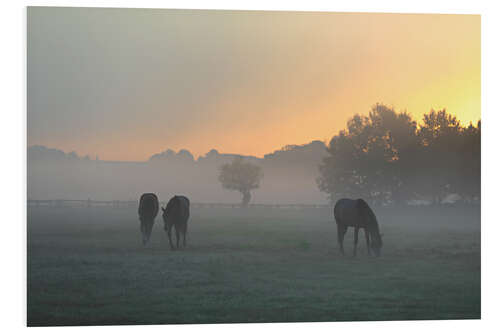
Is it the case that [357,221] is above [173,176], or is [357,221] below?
below

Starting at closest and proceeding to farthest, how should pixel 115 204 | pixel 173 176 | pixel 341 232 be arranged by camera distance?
1. pixel 115 204
2. pixel 173 176
3. pixel 341 232

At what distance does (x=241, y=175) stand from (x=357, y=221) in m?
2.91

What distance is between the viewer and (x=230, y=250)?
13375 millimetres

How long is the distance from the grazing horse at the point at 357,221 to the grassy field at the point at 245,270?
233 mm

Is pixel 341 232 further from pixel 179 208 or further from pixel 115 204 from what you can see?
pixel 115 204

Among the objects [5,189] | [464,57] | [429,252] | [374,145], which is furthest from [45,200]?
[374,145]

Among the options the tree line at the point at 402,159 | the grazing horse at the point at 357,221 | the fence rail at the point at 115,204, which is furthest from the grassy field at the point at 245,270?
the tree line at the point at 402,159

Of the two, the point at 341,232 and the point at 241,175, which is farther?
the point at 341,232

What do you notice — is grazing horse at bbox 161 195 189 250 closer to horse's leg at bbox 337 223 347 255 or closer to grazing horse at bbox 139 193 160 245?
grazing horse at bbox 139 193 160 245

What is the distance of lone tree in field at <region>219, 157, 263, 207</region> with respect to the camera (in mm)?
12992

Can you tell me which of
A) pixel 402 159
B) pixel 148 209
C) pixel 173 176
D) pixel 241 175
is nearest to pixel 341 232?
pixel 241 175

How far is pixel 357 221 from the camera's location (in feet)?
45.7

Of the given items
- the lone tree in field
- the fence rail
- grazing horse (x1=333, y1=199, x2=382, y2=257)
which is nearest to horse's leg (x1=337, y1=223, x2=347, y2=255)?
grazing horse (x1=333, y1=199, x2=382, y2=257)

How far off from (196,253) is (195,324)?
3343mm
